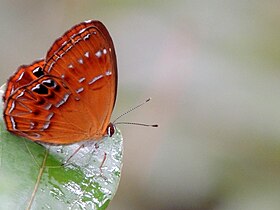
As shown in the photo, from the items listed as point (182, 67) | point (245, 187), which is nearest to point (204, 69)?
point (182, 67)

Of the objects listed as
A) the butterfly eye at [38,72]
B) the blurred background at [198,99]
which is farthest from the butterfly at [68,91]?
the blurred background at [198,99]

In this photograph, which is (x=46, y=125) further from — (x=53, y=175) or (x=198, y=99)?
(x=198, y=99)

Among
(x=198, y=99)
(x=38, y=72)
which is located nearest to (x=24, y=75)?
(x=38, y=72)

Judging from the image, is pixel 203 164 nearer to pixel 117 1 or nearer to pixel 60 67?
pixel 117 1

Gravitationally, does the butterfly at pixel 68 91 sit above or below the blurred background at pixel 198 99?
above

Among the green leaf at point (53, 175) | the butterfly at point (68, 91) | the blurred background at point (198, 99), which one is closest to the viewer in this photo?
the green leaf at point (53, 175)

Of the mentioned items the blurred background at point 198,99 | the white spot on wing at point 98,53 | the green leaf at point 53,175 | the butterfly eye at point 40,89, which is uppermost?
the white spot on wing at point 98,53

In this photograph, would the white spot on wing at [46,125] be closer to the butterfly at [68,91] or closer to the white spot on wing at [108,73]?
the butterfly at [68,91]

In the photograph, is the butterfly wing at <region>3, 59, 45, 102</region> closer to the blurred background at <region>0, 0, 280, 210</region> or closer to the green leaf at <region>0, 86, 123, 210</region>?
the green leaf at <region>0, 86, 123, 210</region>
